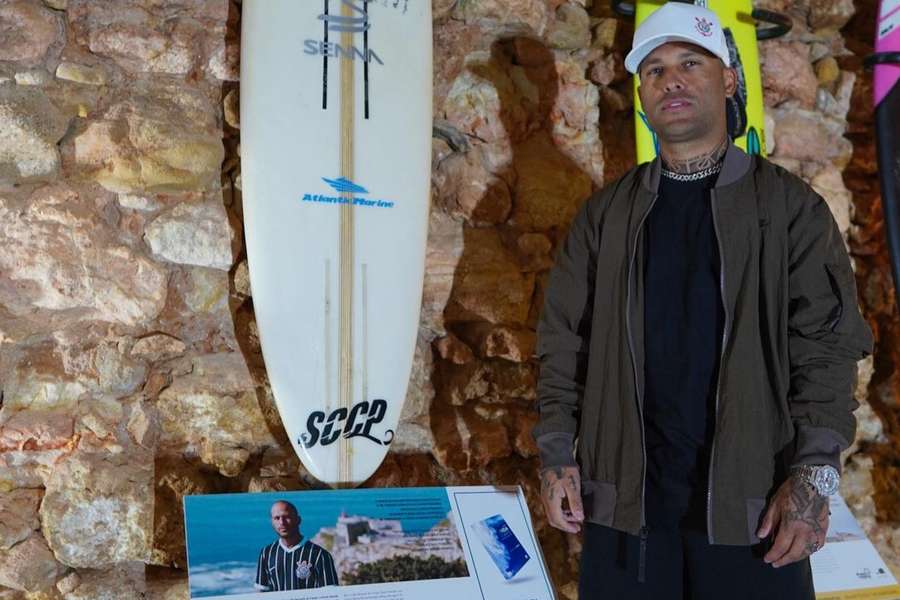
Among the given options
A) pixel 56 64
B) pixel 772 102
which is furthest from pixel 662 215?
pixel 56 64

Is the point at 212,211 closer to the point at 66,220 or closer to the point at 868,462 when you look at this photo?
the point at 66,220

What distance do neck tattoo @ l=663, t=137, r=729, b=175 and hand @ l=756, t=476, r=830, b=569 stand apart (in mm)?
537

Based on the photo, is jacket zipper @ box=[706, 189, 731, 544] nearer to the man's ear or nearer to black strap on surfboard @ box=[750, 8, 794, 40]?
the man's ear

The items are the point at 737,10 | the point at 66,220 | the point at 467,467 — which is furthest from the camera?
the point at 737,10

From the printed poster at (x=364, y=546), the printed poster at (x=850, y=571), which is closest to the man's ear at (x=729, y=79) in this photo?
the printed poster at (x=364, y=546)

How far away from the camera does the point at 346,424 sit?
1.97 m

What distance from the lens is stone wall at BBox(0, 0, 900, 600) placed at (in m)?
1.96

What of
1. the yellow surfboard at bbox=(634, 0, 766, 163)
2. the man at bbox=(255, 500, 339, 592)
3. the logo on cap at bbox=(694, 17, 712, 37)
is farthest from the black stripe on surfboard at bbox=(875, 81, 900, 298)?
the man at bbox=(255, 500, 339, 592)

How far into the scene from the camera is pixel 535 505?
227 cm

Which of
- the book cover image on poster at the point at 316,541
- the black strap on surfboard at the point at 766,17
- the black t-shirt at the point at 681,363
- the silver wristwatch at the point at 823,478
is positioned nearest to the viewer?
the silver wristwatch at the point at 823,478

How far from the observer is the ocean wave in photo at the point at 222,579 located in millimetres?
1512

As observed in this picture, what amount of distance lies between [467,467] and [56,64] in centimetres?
132

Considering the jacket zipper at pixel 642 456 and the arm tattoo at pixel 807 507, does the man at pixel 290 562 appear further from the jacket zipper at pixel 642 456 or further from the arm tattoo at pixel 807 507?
the arm tattoo at pixel 807 507

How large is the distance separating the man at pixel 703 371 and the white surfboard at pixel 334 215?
525 mm
